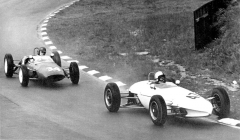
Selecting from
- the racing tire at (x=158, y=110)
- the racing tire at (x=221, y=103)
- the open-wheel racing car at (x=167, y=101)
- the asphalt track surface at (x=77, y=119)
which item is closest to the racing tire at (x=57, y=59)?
the asphalt track surface at (x=77, y=119)

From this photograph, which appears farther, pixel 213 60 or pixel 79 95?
pixel 213 60

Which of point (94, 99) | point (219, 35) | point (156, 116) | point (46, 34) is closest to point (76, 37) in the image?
point (46, 34)

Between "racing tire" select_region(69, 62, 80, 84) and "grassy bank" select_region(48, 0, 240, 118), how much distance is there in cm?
162

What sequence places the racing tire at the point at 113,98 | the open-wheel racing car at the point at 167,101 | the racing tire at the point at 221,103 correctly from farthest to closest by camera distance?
1. the racing tire at the point at 113,98
2. the racing tire at the point at 221,103
3. the open-wheel racing car at the point at 167,101

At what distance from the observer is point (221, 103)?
14875 mm

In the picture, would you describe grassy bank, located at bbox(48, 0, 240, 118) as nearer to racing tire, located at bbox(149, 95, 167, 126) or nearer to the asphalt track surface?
the asphalt track surface

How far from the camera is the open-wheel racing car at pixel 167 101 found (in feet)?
47.0

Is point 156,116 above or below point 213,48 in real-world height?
below

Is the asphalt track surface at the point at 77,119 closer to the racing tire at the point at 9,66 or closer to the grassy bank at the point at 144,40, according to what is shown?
the racing tire at the point at 9,66

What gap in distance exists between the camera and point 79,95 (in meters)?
17.9

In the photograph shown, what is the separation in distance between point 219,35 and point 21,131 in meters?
12.1

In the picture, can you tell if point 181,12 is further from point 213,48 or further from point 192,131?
point 192,131

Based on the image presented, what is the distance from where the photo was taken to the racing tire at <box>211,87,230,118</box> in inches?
583

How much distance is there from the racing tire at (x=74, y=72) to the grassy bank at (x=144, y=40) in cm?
162
